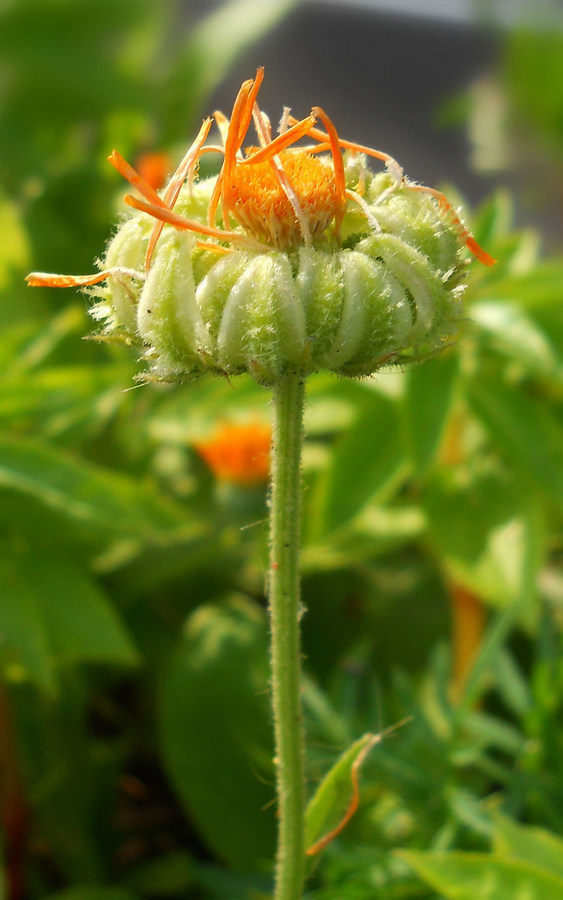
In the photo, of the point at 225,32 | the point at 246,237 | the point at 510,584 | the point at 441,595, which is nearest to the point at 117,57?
the point at 225,32

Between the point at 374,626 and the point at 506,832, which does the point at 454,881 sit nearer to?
the point at 506,832

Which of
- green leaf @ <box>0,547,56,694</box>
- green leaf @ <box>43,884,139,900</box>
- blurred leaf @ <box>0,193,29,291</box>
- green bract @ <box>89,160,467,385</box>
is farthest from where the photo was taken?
blurred leaf @ <box>0,193,29,291</box>

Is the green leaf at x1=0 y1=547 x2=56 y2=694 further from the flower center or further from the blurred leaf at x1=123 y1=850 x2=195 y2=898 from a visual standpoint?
the flower center

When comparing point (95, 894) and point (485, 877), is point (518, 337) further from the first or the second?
point (95, 894)

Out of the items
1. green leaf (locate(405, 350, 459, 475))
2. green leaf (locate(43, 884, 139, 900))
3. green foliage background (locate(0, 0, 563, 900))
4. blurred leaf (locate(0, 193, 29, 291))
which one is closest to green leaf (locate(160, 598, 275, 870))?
green foliage background (locate(0, 0, 563, 900))

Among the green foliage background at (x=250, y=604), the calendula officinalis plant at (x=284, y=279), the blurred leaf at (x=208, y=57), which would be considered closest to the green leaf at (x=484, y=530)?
the green foliage background at (x=250, y=604)

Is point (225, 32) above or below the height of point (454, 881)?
above
